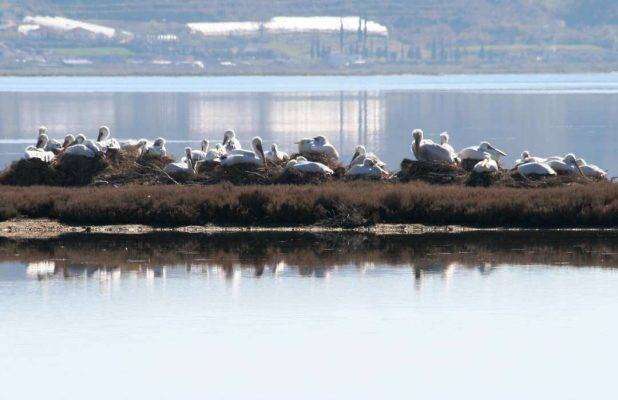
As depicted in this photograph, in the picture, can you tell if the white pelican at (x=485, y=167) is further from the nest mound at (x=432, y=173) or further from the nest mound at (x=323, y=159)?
the nest mound at (x=323, y=159)

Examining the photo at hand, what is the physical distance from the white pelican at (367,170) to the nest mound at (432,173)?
0.34 meters

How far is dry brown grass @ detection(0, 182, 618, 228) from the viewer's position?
2642cm

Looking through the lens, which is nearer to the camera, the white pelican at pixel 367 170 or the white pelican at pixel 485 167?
the white pelican at pixel 485 167

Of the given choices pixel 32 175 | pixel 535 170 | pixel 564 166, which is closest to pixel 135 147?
pixel 32 175

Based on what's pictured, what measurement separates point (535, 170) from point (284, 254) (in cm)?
597

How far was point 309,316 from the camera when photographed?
19328 millimetres

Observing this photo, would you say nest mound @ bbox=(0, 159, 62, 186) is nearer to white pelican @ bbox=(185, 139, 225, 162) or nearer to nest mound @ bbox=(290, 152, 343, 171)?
white pelican @ bbox=(185, 139, 225, 162)

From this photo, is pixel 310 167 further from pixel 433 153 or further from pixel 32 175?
pixel 32 175

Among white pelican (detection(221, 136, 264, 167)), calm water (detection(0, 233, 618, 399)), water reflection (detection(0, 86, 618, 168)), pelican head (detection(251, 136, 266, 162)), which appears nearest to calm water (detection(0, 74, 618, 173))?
water reflection (detection(0, 86, 618, 168))

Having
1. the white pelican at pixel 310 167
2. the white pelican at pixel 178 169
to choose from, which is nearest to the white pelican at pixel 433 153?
the white pelican at pixel 310 167

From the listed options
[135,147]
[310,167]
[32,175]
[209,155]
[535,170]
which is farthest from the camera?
[135,147]

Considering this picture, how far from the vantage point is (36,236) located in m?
26.1

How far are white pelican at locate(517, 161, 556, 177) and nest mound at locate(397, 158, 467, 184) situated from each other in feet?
3.34

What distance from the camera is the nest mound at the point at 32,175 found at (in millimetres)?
29172
